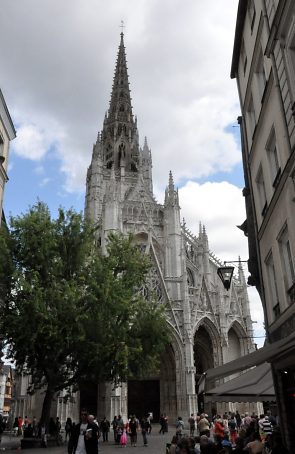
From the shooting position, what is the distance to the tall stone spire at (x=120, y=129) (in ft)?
168

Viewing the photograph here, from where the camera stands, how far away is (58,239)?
63.5 ft

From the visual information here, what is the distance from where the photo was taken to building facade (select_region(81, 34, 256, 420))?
103ft

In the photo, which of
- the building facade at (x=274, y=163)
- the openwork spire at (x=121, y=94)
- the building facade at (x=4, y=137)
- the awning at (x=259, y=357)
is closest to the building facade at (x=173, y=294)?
the building facade at (x=4, y=137)

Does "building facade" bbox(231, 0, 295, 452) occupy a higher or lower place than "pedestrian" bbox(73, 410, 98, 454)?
higher

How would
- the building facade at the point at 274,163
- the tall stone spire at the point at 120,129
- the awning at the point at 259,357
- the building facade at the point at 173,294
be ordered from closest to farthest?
the awning at the point at 259,357
the building facade at the point at 274,163
the building facade at the point at 173,294
the tall stone spire at the point at 120,129

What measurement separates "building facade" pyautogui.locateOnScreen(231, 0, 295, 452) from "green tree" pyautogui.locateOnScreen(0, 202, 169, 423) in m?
7.78

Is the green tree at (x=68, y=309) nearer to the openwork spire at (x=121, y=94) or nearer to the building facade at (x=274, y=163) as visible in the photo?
the building facade at (x=274, y=163)

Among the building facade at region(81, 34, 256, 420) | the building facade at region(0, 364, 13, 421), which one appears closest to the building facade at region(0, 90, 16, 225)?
the building facade at region(81, 34, 256, 420)

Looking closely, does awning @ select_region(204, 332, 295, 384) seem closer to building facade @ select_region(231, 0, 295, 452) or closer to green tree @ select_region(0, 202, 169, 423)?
building facade @ select_region(231, 0, 295, 452)

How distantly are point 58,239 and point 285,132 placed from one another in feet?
43.6

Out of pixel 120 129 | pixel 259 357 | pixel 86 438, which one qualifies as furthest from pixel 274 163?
pixel 120 129

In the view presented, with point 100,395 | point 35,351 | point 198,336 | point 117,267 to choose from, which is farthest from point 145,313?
point 198,336

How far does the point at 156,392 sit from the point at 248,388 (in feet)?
78.8

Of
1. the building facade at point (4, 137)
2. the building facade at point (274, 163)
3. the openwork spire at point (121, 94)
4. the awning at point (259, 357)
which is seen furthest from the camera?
the openwork spire at point (121, 94)
